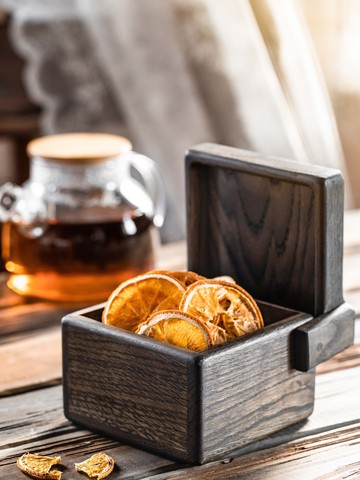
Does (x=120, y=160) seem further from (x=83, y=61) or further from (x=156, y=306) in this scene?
(x=83, y=61)

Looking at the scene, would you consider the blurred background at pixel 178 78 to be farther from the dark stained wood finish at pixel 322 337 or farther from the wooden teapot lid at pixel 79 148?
the dark stained wood finish at pixel 322 337

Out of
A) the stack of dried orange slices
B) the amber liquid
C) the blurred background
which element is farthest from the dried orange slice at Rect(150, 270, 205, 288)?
the blurred background

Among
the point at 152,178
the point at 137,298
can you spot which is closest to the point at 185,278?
the point at 137,298

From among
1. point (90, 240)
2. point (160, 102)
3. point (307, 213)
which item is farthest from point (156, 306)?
point (160, 102)

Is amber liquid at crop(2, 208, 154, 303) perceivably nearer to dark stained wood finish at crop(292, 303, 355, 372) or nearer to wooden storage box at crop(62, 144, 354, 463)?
wooden storage box at crop(62, 144, 354, 463)

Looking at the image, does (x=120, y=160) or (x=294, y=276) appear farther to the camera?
(x=120, y=160)

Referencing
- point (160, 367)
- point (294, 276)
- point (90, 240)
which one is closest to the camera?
point (160, 367)

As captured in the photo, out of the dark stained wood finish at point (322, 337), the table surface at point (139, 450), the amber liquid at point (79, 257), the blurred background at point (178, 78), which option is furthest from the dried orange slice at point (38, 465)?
the blurred background at point (178, 78)
